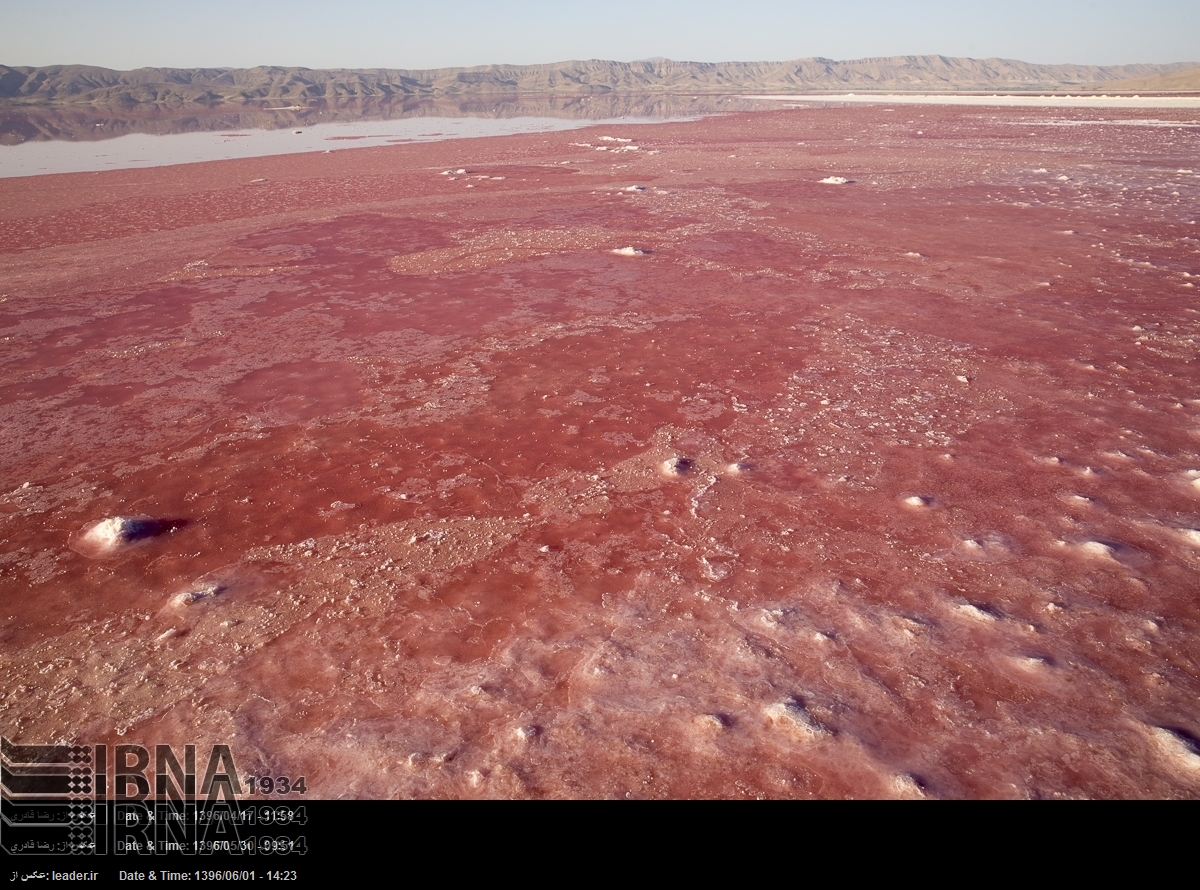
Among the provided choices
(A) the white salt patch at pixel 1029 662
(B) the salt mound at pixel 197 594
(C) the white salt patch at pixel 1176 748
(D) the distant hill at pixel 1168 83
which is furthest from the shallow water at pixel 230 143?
(D) the distant hill at pixel 1168 83

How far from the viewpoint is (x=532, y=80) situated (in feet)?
407

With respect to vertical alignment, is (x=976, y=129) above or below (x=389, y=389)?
above

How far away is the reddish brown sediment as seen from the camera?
9.68 feet

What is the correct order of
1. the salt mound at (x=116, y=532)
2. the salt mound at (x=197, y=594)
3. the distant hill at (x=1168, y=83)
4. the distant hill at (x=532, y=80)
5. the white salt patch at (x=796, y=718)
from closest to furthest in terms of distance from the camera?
1. the white salt patch at (x=796, y=718)
2. the salt mound at (x=197, y=594)
3. the salt mound at (x=116, y=532)
4. the distant hill at (x=1168, y=83)
5. the distant hill at (x=532, y=80)

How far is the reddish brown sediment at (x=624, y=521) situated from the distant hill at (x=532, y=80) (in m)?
92.3

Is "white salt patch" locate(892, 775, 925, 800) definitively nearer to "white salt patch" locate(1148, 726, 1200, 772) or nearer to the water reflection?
"white salt patch" locate(1148, 726, 1200, 772)

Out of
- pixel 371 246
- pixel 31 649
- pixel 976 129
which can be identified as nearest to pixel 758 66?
pixel 976 129

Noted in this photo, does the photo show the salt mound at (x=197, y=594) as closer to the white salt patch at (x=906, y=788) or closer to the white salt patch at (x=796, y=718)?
the white salt patch at (x=796, y=718)

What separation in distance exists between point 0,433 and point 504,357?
460cm

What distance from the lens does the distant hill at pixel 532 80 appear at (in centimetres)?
8788

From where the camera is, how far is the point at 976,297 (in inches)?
351

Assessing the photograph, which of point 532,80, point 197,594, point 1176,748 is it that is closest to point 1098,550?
point 1176,748

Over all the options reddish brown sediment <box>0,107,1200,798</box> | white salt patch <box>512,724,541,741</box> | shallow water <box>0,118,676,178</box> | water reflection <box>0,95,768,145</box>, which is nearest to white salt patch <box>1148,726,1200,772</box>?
reddish brown sediment <box>0,107,1200,798</box>
